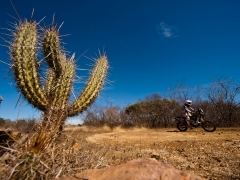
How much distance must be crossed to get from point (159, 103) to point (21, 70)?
1956cm

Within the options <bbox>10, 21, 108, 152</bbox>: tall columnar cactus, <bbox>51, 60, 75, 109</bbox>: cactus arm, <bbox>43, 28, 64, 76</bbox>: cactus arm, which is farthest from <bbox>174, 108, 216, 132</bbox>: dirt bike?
<bbox>43, 28, 64, 76</bbox>: cactus arm

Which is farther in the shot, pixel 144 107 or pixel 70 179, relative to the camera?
pixel 144 107

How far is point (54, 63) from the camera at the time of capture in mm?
3199

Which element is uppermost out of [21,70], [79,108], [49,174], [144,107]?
[144,107]

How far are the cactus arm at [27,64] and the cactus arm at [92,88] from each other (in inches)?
23.3

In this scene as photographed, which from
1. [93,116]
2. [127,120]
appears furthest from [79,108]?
[93,116]

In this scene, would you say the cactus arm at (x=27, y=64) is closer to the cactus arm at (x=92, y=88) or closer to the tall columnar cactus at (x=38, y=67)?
the tall columnar cactus at (x=38, y=67)

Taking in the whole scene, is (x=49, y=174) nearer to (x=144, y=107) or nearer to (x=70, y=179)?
(x=70, y=179)

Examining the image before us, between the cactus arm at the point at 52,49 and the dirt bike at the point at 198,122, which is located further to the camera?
the dirt bike at the point at 198,122

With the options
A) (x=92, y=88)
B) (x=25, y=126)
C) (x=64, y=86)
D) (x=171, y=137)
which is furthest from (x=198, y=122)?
(x=25, y=126)

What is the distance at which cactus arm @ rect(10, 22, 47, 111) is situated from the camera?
300 centimetres

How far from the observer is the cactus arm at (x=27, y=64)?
2998mm

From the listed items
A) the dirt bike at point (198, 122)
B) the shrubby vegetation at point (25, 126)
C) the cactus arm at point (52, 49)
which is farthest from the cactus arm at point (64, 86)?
the dirt bike at point (198, 122)

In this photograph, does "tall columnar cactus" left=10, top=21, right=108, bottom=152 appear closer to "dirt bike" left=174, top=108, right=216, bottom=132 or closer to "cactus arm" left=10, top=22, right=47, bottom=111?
"cactus arm" left=10, top=22, right=47, bottom=111
